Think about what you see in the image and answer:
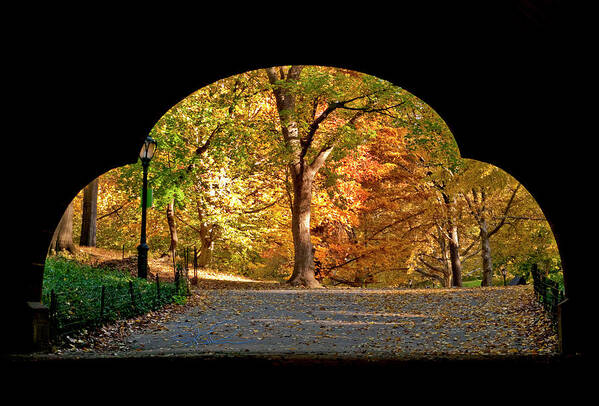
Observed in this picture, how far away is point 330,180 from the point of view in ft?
89.0

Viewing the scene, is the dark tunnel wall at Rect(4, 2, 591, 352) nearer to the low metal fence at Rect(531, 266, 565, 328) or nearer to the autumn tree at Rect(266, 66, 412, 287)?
the low metal fence at Rect(531, 266, 565, 328)

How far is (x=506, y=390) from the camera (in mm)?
5008

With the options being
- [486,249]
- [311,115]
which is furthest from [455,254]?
[311,115]

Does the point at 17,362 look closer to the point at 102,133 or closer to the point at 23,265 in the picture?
the point at 23,265

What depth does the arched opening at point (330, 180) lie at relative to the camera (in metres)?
21.6

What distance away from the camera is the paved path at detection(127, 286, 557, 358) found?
9.51 meters

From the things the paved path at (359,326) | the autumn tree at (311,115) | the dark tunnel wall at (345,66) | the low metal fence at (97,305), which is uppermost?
the autumn tree at (311,115)

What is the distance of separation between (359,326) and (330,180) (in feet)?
49.8

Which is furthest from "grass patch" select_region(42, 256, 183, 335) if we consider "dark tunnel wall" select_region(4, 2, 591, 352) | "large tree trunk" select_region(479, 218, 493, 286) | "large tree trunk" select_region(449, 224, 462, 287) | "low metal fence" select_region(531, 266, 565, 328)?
"large tree trunk" select_region(449, 224, 462, 287)

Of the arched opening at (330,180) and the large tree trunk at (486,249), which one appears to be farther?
the large tree trunk at (486,249)

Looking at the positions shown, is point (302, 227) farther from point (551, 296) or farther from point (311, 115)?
point (551, 296)

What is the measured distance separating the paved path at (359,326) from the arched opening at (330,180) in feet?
19.1

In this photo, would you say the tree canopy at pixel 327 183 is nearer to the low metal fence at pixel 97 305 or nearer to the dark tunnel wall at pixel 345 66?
the low metal fence at pixel 97 305

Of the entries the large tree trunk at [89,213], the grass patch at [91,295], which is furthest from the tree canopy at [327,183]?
the grass patch at [91,295]
